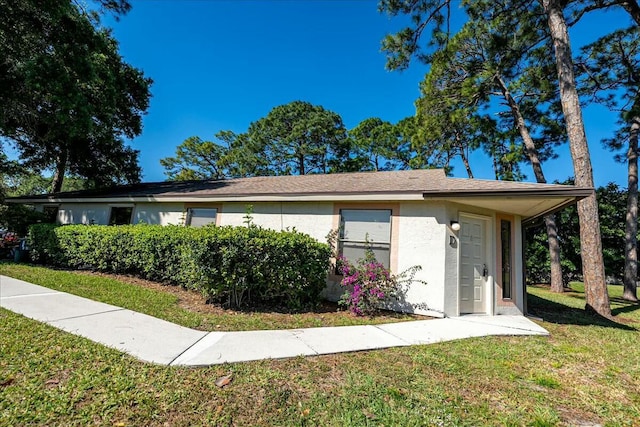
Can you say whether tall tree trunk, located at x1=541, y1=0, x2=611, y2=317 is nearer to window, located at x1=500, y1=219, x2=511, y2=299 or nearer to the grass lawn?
window, located at x1=500, y1=219, x2=511, y2=299

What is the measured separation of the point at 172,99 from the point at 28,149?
26.4ft

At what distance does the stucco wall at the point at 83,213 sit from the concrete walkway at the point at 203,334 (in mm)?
5806

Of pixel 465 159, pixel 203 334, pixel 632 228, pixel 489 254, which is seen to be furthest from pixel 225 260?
pixel 465 159

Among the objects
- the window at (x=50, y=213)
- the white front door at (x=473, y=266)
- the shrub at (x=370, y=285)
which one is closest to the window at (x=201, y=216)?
the shrub at (x=370, y=285)

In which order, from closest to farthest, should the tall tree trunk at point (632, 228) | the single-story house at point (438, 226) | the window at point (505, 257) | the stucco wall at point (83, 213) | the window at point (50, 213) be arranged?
the single-story house at point (438, 226) → the window at point (505, 257) → the stucco wall at point (83, 213) → the tall tree trunk at point (632, 228) → the window at point (50, 213)

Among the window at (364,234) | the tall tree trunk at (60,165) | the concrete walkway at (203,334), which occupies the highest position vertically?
the tall tree trunk at (60,165)

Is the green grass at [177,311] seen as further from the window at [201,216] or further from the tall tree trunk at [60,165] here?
the tall tree trunk at [60,165]

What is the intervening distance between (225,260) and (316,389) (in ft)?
9.92

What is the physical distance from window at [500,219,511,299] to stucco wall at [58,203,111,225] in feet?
42.3

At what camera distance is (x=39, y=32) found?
380 inches

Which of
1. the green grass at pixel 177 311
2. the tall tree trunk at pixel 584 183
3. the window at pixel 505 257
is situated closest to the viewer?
the green grass at pixel 177 311

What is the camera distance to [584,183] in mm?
8047

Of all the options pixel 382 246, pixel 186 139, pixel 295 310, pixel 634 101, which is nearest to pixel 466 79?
pixel 634 101

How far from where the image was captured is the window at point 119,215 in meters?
10.9
